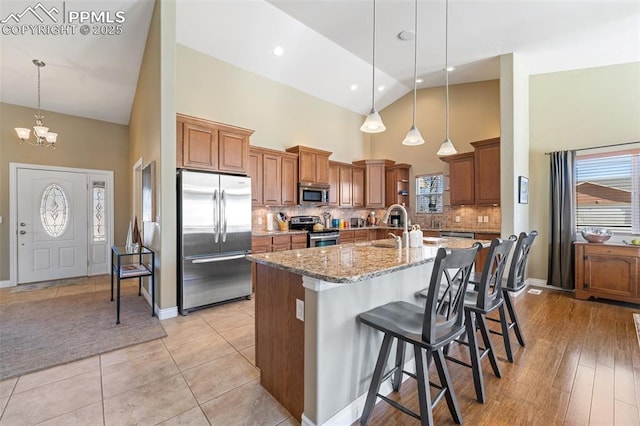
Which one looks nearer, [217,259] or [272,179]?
[217,259]

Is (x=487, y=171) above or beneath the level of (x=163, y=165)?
above

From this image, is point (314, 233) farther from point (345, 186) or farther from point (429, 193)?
point (429, 193)

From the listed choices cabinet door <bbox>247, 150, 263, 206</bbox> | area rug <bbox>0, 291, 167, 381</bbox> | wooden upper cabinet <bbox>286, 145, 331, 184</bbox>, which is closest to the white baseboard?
area rug <bbox>0, 291, 167, 381</bbox>

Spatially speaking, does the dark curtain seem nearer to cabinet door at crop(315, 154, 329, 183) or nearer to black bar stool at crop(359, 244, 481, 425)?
cabinet door at crop(315, 154, 329, 183)

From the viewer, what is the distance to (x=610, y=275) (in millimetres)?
3857

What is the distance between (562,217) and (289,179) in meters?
4.55

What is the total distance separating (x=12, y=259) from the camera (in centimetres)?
473

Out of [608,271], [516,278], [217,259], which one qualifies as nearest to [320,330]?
[516,278]

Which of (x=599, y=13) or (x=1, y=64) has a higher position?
(x=599, y=13)

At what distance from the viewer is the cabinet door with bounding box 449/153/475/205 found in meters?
5.21

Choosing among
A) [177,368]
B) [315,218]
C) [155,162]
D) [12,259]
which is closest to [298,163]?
[315,218]

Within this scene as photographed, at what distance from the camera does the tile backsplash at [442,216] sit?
5.27m

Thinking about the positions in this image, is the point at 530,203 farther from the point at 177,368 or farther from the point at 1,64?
the point at 1,64

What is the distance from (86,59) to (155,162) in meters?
2.17
